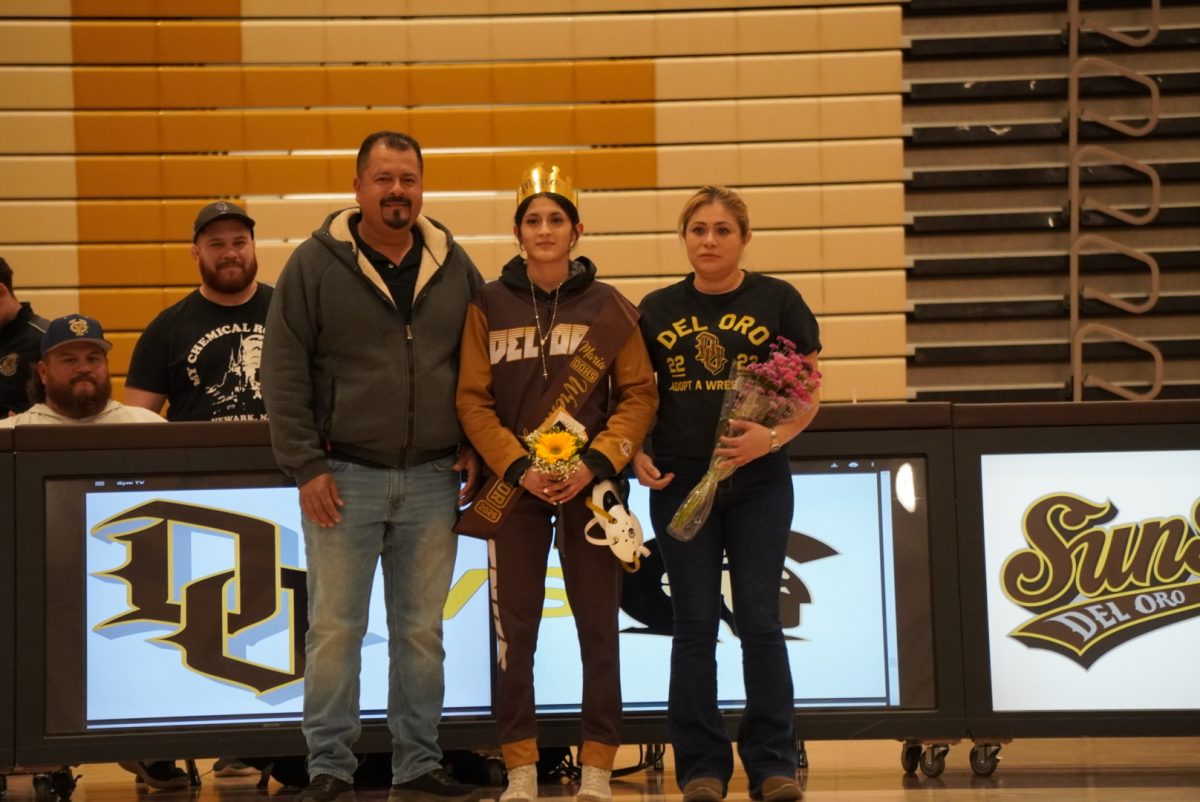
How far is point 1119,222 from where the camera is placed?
7035 millimetres

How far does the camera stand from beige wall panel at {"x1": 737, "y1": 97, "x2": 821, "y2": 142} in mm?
7070

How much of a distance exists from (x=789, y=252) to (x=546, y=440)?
13.1 feet

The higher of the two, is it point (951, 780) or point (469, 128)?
point (469, 128)

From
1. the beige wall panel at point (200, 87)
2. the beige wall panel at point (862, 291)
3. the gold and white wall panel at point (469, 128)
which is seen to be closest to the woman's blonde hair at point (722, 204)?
the gold and white wall panel at point (469, 128)

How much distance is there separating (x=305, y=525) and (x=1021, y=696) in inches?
81.9

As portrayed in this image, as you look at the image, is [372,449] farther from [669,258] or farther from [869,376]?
[869,376]

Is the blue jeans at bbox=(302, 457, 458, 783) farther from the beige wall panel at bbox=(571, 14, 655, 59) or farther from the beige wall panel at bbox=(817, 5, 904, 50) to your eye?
the beige wall panel at bbox=(817, 5, 904, 50)

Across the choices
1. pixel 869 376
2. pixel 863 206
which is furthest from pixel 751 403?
pixel 863 206

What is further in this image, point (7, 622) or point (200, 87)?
point (200, 87)

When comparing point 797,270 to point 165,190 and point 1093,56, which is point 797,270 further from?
point 165,190

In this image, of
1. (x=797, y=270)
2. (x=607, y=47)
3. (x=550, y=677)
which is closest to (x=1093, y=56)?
(x=797, y=270)

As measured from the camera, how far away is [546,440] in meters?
3.30

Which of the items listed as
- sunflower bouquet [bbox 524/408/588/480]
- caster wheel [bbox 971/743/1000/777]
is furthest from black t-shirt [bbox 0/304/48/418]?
caster wheel [bbox 971/743/1000/777]

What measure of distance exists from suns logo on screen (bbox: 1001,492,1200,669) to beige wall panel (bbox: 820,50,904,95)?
373 cm
